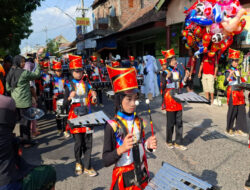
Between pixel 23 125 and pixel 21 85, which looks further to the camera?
pixel 23 125

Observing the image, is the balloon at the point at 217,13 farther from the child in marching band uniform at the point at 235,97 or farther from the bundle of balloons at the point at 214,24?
the child in marching band uniform at the point at 235,97

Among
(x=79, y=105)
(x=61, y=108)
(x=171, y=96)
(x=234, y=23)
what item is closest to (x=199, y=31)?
(x=234, y=23)

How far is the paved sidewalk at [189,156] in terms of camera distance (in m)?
3.86

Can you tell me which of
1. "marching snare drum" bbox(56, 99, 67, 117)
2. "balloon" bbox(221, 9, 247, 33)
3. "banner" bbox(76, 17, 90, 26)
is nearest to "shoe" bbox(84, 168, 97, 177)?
"marching snare drum" bbox(56, 99, 67, 117)

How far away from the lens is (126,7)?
25.4 meters

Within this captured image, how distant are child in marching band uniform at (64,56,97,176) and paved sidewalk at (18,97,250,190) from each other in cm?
28

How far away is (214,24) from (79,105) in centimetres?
663

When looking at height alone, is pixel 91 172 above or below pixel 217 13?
below

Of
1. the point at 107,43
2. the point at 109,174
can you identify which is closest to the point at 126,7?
the point at 107,43

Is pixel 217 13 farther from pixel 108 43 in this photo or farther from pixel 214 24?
pixel 108 43

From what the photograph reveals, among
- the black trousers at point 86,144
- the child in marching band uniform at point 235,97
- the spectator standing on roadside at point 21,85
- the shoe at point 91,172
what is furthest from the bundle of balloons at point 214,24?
the shoe at point 91,172

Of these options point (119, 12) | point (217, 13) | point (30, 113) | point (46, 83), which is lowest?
point (30, 113)

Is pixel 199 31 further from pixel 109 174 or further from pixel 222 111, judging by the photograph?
pixel 109 174

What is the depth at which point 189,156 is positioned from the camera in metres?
4.68
